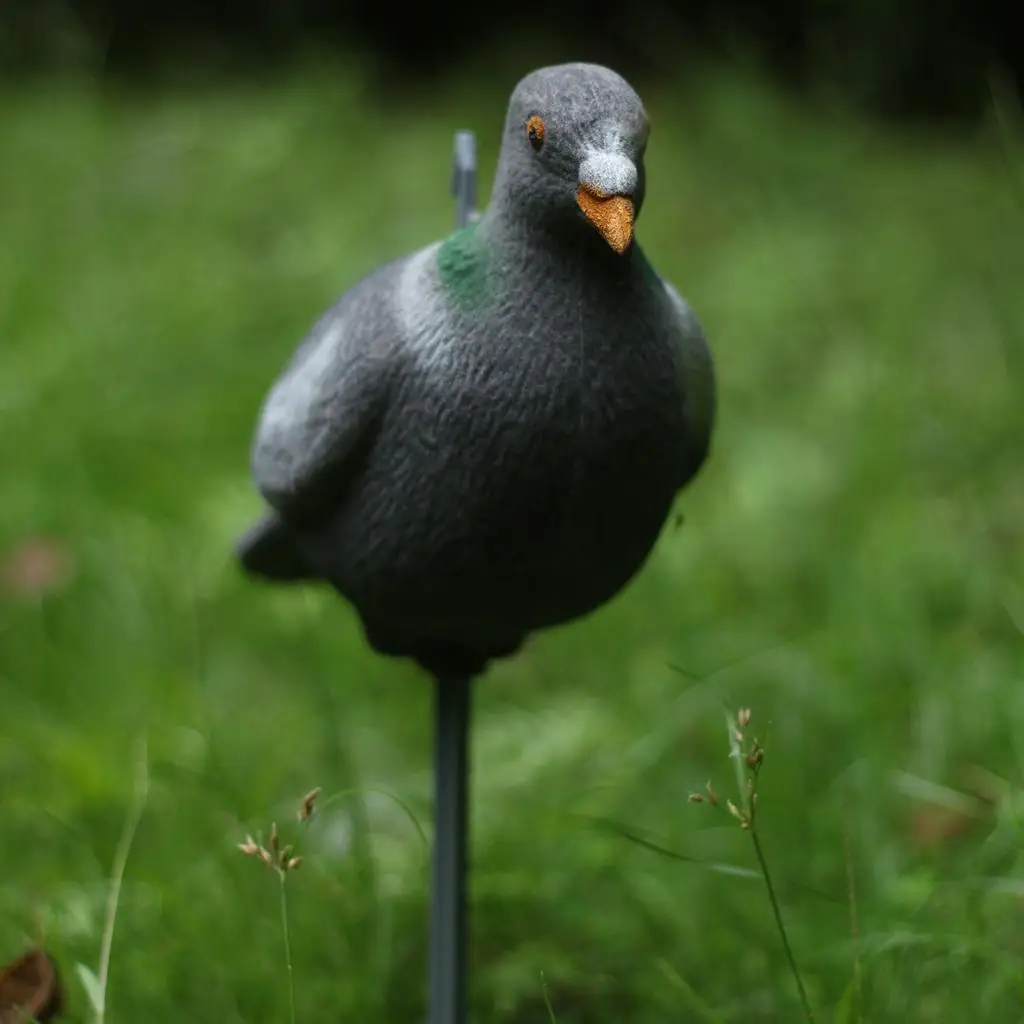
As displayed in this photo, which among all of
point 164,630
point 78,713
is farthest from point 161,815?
point 164,630

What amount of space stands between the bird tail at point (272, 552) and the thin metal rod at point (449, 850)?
139mm

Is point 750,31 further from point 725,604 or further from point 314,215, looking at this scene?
point 725,604

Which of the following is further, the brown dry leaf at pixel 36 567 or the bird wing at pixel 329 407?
the brown dry leaf at pixel 36 567

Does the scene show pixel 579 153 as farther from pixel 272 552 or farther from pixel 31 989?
pixel 31 989

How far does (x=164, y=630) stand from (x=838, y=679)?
2.83ft

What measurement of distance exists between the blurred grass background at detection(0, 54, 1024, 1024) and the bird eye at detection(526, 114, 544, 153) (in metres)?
0.50

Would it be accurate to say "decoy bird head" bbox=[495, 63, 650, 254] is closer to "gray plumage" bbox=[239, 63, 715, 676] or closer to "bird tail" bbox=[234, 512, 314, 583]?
"gray plumage" bbox=[239, 63, 715, 676]

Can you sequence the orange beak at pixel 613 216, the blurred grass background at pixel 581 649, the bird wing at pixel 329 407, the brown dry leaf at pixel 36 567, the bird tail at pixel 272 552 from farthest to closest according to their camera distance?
1. the brown dry leaf at pixel 36 567
2. the blurred grass background at pixel 581 649
3. the bird tail at pixel 272 552
4. the bird wing at pixel 329 407
5. the orange beak at pixel 613 216

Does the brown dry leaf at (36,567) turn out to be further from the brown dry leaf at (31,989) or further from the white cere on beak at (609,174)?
the white cere on beak at (609,174)

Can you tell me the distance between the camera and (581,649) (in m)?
1.89

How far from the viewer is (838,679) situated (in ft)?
5.59

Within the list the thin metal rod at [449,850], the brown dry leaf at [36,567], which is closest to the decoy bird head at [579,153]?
the thin metal rod at [449,850]

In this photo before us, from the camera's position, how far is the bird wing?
892 millimetres

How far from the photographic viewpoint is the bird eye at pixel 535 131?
836 mm
